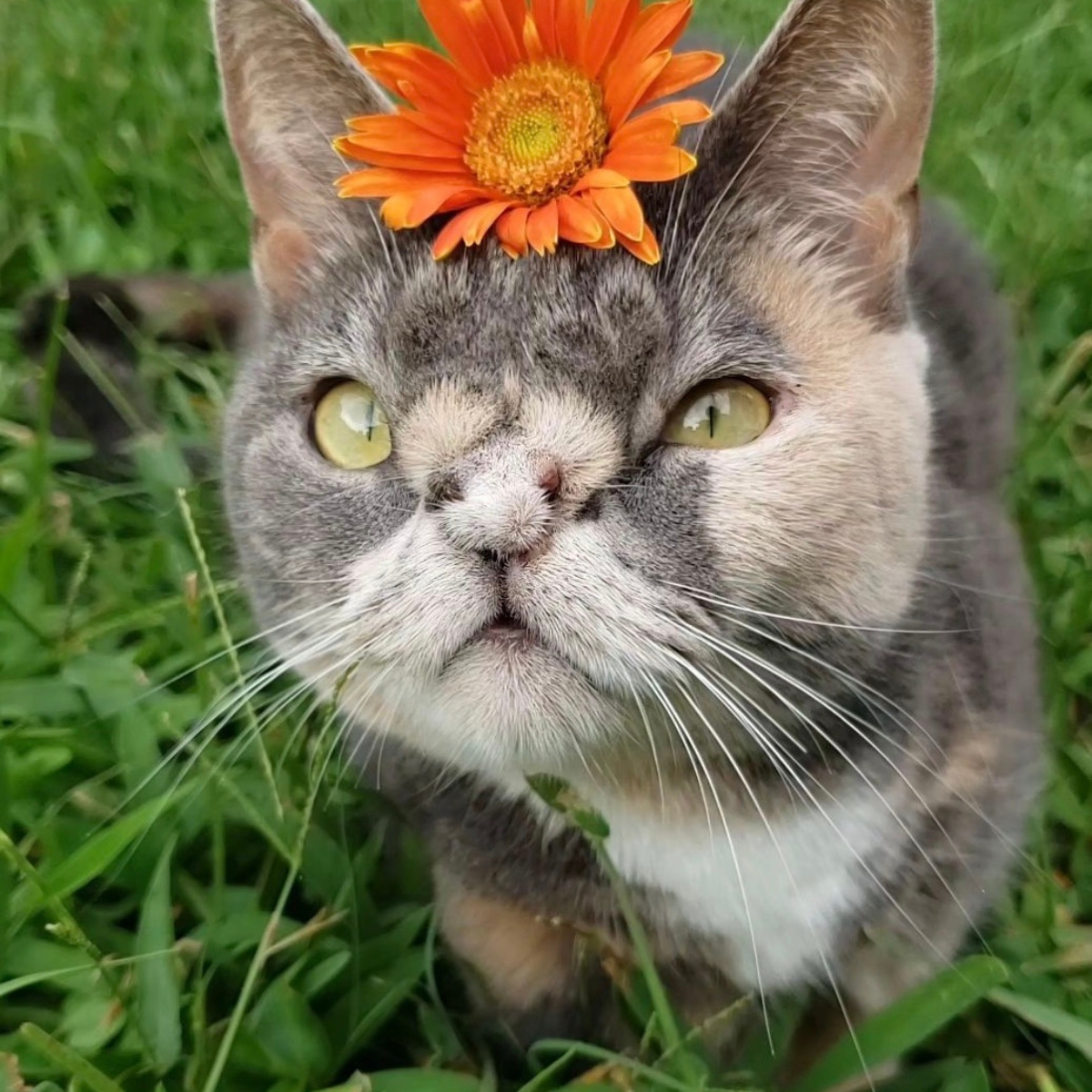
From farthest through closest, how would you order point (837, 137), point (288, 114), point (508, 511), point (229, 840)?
point (229, 840) < point (288, 114) < point (837, 137) < point (508, 511)

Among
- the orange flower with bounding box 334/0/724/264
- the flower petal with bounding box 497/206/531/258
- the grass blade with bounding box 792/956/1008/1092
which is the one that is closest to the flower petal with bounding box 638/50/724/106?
the orange flower with bounding box 334/0/724/264

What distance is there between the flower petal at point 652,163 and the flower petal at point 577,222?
3 centimetres

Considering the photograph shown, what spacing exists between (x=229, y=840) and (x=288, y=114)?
2.07 feet

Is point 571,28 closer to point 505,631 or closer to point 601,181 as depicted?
point 601,181

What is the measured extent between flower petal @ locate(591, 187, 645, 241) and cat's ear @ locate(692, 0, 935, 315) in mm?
90

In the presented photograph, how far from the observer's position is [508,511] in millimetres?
653

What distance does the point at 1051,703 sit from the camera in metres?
1.17

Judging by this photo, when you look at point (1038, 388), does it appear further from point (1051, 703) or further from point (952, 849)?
point (952, 849)

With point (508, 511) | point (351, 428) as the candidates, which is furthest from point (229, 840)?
point (508, 511)

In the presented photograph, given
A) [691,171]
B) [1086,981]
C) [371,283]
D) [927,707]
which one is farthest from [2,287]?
[1086,981]

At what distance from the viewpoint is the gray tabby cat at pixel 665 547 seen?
0.69m

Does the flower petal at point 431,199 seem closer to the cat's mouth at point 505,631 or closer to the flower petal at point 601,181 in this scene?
the flower petal at point 601,181

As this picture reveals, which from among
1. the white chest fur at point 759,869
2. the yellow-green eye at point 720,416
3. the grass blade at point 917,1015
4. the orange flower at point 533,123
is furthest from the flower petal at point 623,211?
the grass blade at point 917,1015

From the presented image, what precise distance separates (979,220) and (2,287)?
1.49m
